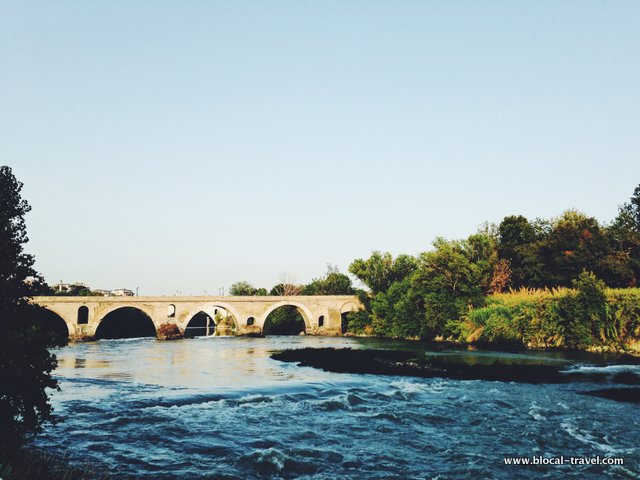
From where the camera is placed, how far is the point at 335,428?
51.9ft

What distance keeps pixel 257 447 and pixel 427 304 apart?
45921 mm

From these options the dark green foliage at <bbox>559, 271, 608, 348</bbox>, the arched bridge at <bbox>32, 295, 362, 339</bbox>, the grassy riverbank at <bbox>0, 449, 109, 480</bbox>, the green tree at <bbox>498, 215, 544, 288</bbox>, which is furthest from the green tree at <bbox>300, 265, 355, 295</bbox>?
the grassy riverbank at <bbox>0, 449, 109, 480</bbox>

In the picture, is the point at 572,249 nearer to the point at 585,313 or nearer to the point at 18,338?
the point at 585,313

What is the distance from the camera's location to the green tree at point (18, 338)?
979 cm

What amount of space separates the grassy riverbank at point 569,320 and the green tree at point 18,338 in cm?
3799

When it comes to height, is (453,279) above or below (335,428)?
above

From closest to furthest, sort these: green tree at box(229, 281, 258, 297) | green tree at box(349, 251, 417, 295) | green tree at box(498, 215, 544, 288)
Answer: green tree at box(498, 215, 544, 288) < green tree at box(349, 251, 417, 295) < green tree at box(229, 281, 258, 297)

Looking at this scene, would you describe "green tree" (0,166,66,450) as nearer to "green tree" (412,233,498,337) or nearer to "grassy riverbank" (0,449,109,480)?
"grassy riverbank" (0,449,109,480)

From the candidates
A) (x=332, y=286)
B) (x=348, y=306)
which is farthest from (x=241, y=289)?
(x=348, y=306)

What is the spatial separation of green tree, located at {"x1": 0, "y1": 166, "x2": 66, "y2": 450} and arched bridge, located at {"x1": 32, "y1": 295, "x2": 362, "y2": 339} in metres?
56.4

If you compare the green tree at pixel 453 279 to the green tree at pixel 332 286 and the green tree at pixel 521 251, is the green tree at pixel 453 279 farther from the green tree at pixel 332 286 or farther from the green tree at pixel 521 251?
the green tree at pixel 332 286

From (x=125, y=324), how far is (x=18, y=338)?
8384 cm

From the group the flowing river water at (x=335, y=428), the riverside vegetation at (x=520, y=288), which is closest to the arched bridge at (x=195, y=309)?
the riverside vegetation at (x=520, y=288)

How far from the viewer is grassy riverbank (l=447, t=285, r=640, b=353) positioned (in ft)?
121
